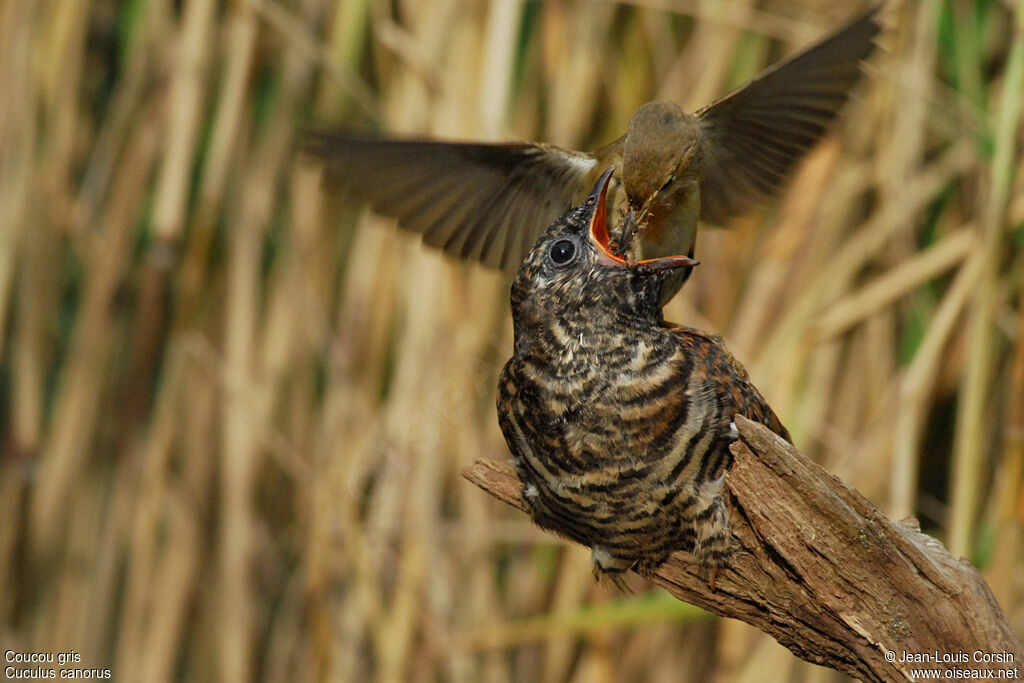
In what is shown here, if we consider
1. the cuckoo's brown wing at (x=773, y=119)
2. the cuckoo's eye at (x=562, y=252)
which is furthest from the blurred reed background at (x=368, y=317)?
the cuckoo's eye at (x=562, y=252)

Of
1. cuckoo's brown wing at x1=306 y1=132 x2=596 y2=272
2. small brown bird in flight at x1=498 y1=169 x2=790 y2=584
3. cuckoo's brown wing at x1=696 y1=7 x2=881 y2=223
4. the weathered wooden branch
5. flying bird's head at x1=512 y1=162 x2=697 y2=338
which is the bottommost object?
the weathered wooden branch

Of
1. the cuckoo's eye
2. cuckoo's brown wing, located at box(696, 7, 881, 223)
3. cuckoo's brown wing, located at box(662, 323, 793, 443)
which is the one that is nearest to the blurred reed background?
cuckoo's brown wing, located at box(696, 7, 881, 223)

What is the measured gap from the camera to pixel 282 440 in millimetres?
2018

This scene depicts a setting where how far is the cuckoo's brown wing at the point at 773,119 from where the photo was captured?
137 cm

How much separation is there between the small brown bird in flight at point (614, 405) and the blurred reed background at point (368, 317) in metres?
0.69

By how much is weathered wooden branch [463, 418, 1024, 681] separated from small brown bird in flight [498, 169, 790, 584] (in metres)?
0.07

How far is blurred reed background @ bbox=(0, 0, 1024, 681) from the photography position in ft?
6.16

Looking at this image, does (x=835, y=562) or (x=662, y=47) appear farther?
(x=662, y=47)

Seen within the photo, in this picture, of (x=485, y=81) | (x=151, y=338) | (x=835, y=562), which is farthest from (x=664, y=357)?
(x=151, y=338)

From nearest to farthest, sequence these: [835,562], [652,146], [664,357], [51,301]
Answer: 1. [835,562]
2. [664,357]
3. [652,146]
4. [51,301]

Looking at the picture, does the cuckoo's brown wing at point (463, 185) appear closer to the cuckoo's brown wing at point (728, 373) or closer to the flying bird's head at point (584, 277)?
the flying bird's head at point (584, 277)

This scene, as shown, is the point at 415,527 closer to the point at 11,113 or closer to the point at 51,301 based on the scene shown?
the point at 51,301

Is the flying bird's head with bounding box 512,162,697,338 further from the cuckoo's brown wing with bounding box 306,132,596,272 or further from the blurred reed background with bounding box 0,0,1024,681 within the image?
the blurred reed background with bounding box 0,0,1024,681

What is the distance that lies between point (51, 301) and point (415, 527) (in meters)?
0.81
